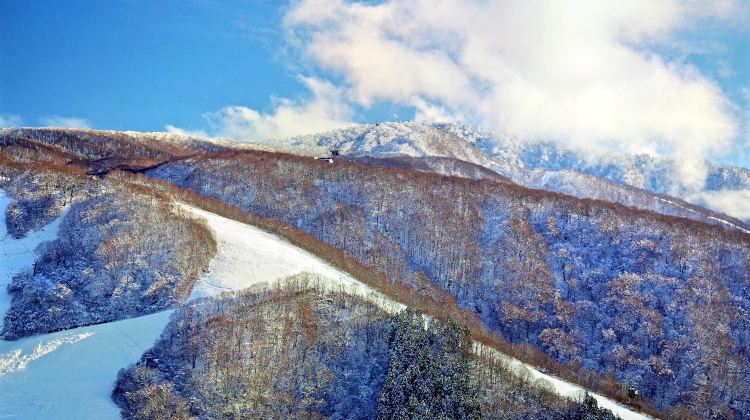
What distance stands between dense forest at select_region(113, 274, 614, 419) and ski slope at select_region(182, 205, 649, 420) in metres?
3.32

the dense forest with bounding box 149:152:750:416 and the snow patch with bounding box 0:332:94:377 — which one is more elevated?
the dense forest with bounding box 149:152:750:416

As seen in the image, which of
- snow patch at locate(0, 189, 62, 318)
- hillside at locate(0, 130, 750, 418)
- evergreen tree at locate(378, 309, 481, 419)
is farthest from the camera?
hillside at locate(0, 130, 750, 418)

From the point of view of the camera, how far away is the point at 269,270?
74.1m

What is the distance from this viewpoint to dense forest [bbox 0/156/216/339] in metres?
63.3

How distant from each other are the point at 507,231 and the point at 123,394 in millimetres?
74101

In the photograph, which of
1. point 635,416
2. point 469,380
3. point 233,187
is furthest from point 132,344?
point 233,187

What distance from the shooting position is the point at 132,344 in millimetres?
57625

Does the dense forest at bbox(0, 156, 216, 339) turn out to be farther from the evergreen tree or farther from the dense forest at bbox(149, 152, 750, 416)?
the dense forest at bbox(149, 152, 750, 416)

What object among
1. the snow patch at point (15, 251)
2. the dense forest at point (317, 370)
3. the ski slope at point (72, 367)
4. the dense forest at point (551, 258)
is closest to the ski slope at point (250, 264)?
the dense forest at point (317, 370)

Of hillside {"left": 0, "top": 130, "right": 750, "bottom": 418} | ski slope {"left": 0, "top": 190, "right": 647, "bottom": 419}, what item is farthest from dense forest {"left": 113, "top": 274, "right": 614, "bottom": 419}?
hillside {"left": 0, "top": 130, "right": 750, "bottom": 418}

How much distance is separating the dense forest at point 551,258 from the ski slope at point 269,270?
59.4 ft

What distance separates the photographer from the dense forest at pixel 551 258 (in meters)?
81.0

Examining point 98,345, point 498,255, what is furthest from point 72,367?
point 498,255

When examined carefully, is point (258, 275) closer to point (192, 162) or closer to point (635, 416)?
point (635, 416)
